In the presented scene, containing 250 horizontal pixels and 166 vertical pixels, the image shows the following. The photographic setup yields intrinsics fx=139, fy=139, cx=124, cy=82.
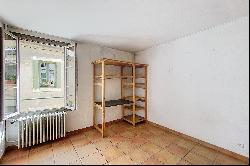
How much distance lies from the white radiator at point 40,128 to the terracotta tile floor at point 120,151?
110 millimetres

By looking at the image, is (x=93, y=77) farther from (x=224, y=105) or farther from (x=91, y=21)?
(x=224, y=105)

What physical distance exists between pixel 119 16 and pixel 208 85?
1789mm

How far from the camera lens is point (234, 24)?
1.95 m

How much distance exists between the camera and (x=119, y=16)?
1.94 m

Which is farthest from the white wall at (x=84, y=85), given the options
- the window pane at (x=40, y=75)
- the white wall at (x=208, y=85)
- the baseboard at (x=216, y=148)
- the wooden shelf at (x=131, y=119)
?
the baseboard at (x=216, y=148)

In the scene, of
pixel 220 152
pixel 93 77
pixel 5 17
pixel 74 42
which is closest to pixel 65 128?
pixel 93 77

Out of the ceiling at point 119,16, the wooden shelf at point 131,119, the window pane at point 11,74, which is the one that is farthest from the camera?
the wooden shelf at point 131,119

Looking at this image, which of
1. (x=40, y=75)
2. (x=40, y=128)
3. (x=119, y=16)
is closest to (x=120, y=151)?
(x=40, y=128)

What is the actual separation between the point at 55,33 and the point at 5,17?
2.33ft

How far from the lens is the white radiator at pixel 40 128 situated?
2258mm

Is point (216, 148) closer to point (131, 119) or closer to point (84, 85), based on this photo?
point (131, 119)

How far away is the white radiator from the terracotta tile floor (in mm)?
110

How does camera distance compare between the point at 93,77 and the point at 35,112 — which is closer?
the point at 35,112

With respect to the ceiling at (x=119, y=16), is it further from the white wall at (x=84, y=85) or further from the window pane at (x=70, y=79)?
the white wall at (x=84, y=85)
